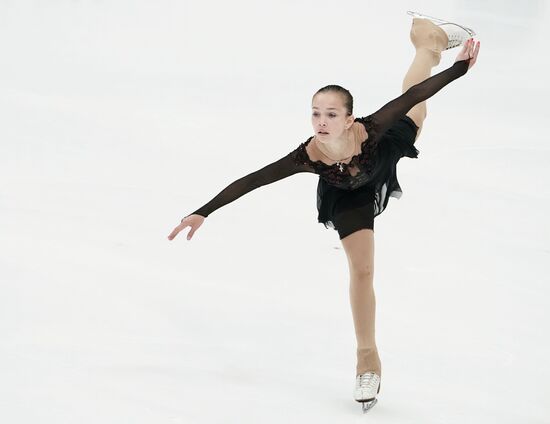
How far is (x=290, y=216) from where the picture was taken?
17.0 feet

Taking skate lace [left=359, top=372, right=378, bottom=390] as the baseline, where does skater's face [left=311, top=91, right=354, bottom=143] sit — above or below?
above

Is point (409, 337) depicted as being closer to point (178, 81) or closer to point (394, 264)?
point (394, 264)

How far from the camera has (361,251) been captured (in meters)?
3.27

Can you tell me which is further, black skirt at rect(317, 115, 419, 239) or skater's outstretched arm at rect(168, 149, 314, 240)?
black skirt at rect(317, 115, 419, 239)

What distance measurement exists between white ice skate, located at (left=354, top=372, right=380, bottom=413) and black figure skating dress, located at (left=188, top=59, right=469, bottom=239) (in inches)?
18.3

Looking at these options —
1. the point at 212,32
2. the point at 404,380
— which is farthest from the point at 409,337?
Answer: the point at 212,32

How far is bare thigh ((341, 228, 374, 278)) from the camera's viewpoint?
327 centimetres

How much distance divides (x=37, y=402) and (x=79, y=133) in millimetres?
3418

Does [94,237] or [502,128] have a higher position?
[502,128]

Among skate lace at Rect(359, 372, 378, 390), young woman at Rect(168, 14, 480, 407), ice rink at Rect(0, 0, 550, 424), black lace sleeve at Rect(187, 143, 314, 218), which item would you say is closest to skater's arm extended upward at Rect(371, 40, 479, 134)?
young woman at Rect(168, 14, 480, 407)

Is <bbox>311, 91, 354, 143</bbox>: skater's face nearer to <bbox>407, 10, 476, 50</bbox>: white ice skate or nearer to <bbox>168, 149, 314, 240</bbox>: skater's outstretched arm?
<bbox>168, 149, 314, 240</bbox>: skater's outstretched arm

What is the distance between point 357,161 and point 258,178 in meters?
0.32

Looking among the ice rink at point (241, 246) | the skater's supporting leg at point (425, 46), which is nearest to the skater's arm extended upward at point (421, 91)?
the skater's supporting leg at point (425, 46)

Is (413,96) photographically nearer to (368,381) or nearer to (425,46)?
(425,46)
